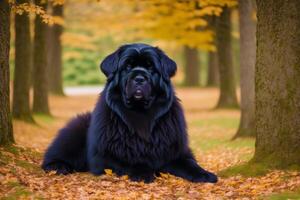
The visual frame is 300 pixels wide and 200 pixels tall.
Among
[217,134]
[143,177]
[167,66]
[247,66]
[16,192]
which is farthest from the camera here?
[217,134]

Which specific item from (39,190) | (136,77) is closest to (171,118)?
(136,77)

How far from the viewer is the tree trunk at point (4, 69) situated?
317 inches

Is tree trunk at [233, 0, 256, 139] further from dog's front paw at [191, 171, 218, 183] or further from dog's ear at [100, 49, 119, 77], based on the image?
dog's ear at [100, 49, 119, 77]

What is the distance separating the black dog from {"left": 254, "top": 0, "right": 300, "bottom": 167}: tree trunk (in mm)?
1016

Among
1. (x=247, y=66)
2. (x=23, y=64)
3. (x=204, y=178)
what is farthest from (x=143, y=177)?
(x=23, y=64)

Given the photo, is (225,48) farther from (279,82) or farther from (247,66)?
(279,82)

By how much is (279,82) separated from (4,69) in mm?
4202

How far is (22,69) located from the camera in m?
16.9

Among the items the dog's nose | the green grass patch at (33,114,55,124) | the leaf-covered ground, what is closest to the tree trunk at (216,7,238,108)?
the green grass patch at (33,114,55,124)

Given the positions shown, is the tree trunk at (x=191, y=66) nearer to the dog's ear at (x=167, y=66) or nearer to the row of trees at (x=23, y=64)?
the row of trees at (x=23, y=64)

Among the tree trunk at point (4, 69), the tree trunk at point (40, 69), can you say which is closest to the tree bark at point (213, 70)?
the tree trunk at point (40, 69)

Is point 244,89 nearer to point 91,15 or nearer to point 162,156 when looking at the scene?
point 162,156

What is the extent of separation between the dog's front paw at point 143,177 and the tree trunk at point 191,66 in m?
29.4

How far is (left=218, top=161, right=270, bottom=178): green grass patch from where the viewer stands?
7.34m
